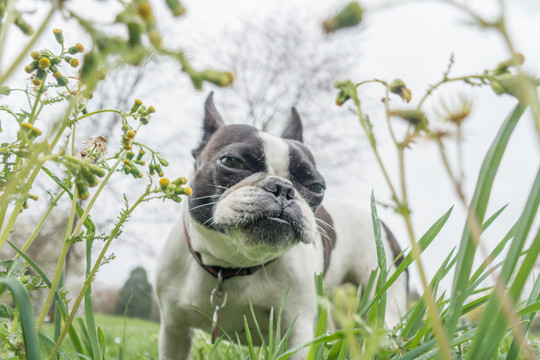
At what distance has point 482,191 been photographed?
0.71 meters

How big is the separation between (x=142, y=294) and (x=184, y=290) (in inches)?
620

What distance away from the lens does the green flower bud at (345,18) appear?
0.49 metres

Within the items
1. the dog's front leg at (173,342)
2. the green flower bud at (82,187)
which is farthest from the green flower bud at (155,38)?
the dog's front leg at (173,342)

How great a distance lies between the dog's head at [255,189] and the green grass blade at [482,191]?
1591 mm

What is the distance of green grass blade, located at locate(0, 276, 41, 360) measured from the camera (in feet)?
2.50

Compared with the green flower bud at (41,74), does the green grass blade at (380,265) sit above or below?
below

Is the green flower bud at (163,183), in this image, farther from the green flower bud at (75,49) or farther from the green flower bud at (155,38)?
the green flower bud at (155,38)

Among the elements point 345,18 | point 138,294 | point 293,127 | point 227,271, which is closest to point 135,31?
point 345,18

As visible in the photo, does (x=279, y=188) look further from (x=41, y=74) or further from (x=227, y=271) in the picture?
(x=41, y=74)

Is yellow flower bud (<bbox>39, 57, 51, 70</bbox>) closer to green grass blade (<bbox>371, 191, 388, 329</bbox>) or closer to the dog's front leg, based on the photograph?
green grass blade (<bbox>371, 191, 388, 329</bbox>)

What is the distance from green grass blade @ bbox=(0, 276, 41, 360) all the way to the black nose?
65.8 inches

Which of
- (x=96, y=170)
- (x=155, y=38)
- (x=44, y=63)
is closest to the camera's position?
(x=155, y=38)

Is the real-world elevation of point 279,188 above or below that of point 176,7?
above

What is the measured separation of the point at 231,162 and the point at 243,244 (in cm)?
56
